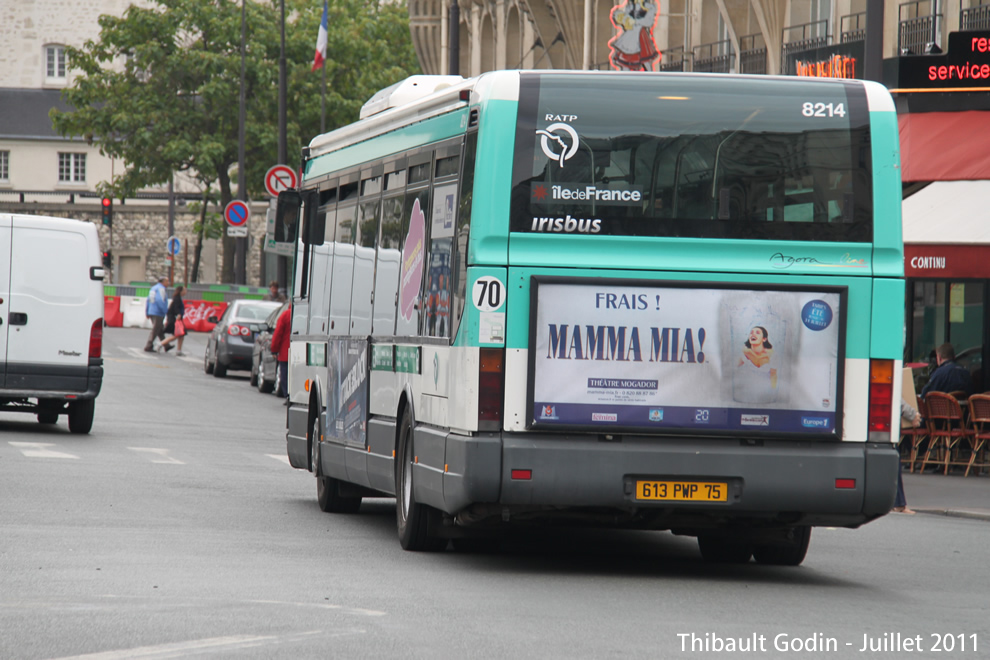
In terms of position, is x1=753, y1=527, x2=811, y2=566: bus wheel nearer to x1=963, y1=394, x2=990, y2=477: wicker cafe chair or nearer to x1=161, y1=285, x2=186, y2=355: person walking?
x1=963, y1=394, x2=990, y2=477: wicker cafe chair

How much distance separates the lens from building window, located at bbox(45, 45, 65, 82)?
10075cm

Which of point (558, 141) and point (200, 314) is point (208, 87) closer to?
point (200, 314)

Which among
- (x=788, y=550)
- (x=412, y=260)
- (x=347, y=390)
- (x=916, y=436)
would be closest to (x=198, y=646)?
(x=412, y=260)

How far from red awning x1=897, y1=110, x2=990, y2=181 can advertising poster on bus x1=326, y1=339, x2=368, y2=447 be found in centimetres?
862

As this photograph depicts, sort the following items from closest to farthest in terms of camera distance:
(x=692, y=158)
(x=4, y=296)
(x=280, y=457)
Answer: (x=692, y=158) → (x=280, y=457) → (x=4, y=296)

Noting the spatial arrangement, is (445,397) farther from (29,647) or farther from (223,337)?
(223,337)

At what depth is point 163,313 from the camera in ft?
144

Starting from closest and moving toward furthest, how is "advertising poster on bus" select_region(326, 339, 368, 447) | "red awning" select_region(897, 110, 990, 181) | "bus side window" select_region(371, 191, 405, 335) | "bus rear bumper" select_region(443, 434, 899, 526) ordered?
"bus rear bumper" select_region(443, 434, 899, 526), "bus side window" select_region(371, 191, 405, 335), "advertising poster on bus" select_region(326, 339, 368, 447), "red awning" select_region(897, 110, 990, 181)

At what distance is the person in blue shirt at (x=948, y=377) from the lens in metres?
19.5

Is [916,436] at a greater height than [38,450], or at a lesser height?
greater

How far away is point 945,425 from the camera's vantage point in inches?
774

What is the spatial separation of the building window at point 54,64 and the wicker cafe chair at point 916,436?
8689 centimetres

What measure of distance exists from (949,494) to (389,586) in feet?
32.3

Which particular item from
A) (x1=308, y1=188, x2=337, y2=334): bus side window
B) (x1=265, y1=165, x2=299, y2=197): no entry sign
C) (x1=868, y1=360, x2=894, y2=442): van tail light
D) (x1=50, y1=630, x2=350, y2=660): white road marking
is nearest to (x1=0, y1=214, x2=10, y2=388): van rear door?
(x1=308, y1=188, x2=337, y2=334): bus side window
